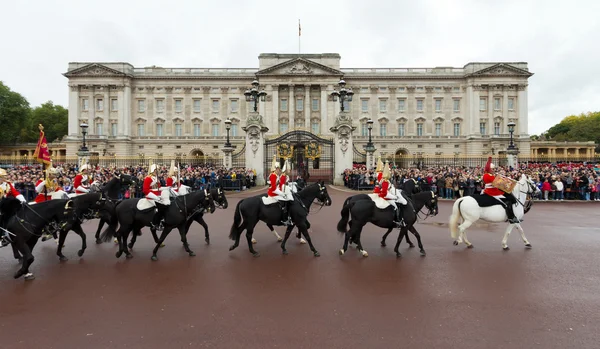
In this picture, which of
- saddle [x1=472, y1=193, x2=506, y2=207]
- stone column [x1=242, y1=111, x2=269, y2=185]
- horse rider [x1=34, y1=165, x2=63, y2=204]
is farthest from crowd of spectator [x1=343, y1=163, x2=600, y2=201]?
horse rider [x1=34, y1=165, x2=63, y2=204]

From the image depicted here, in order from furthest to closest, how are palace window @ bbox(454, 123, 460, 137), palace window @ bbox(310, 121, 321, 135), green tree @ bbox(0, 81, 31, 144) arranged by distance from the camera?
green tree @ bbox(0, 81, 31, 144)
palace window @ bbox(454, 123, 460, 137)
palace window @ bbox(310, 121, 321, 135)

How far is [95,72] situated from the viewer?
179 ft

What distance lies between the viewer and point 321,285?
607cm

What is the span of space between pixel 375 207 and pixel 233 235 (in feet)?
11.3

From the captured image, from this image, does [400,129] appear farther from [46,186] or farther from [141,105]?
[46,186]

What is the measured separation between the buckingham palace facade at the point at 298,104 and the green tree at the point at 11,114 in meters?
14.5

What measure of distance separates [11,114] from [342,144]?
212ft

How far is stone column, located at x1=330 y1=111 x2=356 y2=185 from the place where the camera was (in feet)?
75.2

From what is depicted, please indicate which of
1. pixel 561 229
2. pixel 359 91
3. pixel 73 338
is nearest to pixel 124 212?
pixel 73 338

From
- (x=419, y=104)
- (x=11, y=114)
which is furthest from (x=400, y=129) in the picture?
(x=11, y=114)

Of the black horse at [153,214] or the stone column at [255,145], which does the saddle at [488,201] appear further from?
the stone column at [255,145]

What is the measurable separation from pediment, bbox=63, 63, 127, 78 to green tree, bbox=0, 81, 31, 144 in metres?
14.7

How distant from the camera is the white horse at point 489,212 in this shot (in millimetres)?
8531

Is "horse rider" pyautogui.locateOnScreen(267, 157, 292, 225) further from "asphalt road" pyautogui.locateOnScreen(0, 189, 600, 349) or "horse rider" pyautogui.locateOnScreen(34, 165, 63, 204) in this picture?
"horse rider" pyautogui.locateOnScreen(34, 165, 63, 204)
